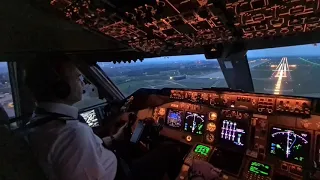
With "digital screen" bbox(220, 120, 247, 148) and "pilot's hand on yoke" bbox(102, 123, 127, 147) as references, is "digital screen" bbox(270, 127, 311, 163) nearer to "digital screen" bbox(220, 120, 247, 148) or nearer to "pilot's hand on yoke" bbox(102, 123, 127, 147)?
"digital screen" bbox(220, 120, 247, 148)

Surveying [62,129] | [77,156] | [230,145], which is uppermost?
[62,129]

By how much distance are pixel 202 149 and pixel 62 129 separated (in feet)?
5.95

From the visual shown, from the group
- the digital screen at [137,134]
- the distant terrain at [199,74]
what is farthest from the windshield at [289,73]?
the digital screen at [137,134]

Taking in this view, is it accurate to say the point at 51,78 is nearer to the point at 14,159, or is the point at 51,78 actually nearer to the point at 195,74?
the point at 14,159

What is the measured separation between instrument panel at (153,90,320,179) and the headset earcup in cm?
160

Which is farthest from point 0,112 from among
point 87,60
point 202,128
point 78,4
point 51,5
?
point 87,60

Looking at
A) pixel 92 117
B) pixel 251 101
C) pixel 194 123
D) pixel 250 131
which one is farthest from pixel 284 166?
pixel 92 117

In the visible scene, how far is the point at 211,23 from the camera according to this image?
159 cm

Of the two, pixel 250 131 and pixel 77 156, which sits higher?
pixel 77 156

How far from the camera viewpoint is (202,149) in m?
2.41

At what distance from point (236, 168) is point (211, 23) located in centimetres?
144

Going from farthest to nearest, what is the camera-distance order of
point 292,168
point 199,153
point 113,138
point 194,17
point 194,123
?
point 194,123, point 199,153, point 292,168, point 113,138, point 194,17

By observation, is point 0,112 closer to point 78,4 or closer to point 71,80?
point 71,80

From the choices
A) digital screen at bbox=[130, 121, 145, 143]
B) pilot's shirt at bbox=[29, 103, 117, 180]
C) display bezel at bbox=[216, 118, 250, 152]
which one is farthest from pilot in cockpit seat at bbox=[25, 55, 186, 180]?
display bezel at bbox=[216, 118, 250, 152]
